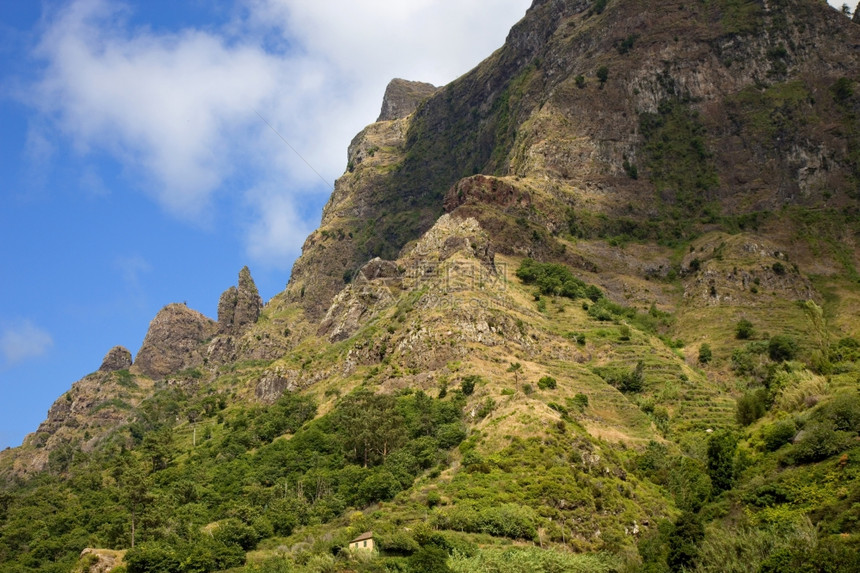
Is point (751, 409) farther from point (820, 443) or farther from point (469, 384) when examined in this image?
point (469, 384)

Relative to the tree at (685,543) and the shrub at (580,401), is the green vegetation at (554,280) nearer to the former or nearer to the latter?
the shrub at (580,401)

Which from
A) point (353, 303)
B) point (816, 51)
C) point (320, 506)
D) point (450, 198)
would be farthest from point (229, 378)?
point (816, 51)

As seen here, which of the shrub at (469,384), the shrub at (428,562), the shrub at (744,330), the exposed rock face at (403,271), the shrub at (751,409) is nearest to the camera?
the shrub at (428,562)

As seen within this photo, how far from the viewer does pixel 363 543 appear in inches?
3214

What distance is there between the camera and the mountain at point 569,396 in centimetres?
7719

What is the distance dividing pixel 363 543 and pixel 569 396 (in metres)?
37.4

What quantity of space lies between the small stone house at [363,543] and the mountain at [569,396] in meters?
1.14

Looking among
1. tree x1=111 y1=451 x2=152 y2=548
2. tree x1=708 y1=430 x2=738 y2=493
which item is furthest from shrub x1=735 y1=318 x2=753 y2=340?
tree x1=111 y1=451 x2=152 y2=548

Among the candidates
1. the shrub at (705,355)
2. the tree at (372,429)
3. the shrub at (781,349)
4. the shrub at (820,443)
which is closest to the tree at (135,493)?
the tree at (372,429)

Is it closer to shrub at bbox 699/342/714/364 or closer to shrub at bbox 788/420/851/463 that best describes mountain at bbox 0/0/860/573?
shrub at bbox 788/420/851/463

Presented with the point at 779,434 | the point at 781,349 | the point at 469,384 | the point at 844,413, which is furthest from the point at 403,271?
the point at 844,413

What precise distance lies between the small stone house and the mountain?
114 cm

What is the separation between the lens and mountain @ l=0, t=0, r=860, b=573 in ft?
253

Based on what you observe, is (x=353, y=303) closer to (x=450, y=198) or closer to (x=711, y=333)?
(x=450, y=198)
